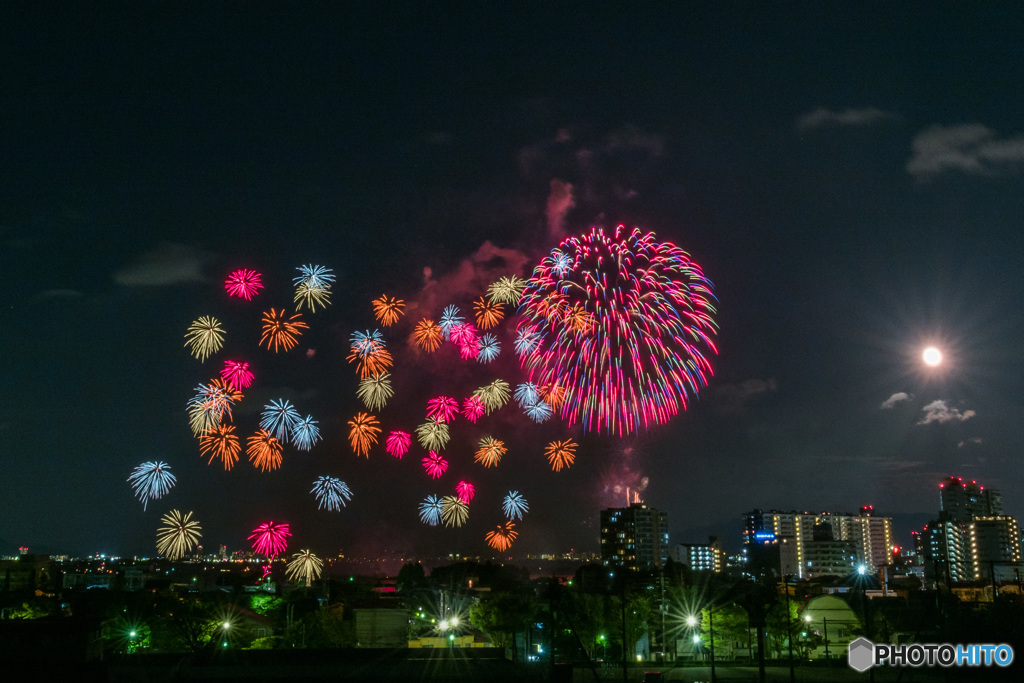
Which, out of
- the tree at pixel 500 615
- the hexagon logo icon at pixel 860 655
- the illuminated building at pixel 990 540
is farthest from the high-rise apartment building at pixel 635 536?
the hexagon logo icon at pixel 860 655

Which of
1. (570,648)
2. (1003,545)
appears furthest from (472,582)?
(1003,545)

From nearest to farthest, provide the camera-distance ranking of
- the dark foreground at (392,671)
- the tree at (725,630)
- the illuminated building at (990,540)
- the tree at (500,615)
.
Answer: the dark foreground at (392,671) < the tree at (500,615) < the tree at (725,630) < the illuminated building at (990,540)

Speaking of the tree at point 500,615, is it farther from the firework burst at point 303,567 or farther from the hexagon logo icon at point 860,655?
the hexagon logo icon at point 860,655

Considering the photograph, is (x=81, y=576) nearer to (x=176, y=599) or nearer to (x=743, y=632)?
(x=176, y=599)

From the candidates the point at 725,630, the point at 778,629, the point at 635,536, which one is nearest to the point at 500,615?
the point at 725,630

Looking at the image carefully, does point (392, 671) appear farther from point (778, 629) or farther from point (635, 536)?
point (635, 536)

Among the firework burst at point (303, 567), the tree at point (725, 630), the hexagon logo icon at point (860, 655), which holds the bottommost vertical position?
the tree at point (725, 630)

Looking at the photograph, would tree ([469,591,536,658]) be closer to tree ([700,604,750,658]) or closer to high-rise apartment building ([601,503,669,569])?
tree ([700,604,750,658])
